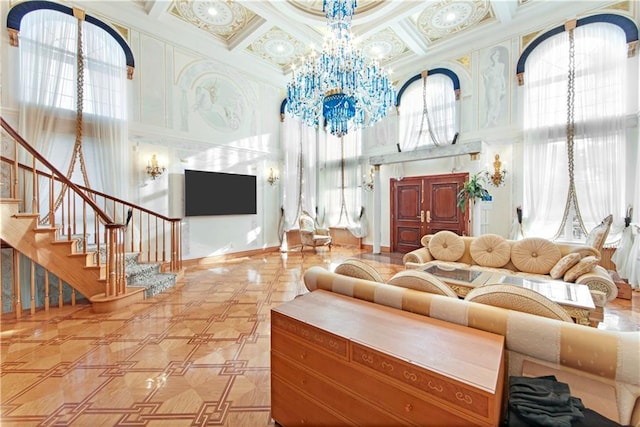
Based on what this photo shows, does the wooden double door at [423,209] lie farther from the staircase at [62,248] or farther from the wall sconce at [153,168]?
the wall sconce at [153,168]

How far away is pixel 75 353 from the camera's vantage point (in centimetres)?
248

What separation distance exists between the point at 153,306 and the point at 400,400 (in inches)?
146

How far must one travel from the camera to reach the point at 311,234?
7617 mm

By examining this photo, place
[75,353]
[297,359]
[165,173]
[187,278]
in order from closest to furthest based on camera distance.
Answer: [297,359]
[75,353]
[187,278]
[165,173]

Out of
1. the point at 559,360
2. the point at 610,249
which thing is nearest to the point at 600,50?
the point at 610,249

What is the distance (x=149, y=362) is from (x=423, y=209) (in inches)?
252

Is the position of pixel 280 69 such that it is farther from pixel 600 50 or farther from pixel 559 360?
pixel 559 360

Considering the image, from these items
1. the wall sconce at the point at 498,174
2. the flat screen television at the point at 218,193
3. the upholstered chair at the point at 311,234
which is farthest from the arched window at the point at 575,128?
the flat screen television at the point at 218,193

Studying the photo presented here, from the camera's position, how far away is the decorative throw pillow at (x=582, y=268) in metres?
3.02

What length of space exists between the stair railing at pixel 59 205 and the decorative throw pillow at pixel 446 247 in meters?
4.69

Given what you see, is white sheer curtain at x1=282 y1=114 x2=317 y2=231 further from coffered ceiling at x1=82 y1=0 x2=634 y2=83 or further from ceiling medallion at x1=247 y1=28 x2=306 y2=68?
coffered ceiling at x1=82 y1=0 x2=634 y2=83

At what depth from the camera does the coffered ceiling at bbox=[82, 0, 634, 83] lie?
505 centimetres

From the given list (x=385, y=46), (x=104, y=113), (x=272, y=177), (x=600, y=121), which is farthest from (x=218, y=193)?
(x=600, y=121)

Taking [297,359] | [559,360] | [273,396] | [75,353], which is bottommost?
[75,353]
